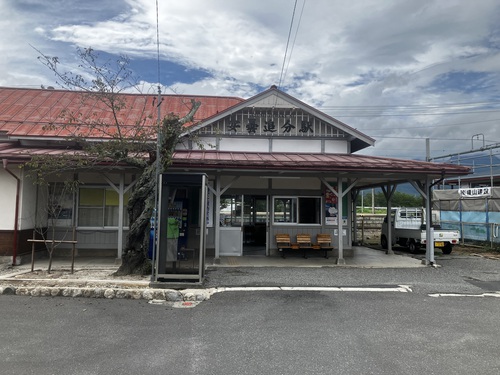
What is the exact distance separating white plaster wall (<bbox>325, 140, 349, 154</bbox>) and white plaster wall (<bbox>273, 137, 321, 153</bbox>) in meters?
0.35

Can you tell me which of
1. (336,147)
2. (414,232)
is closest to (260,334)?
(336,147)

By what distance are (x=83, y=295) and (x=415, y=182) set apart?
1049 centimetres

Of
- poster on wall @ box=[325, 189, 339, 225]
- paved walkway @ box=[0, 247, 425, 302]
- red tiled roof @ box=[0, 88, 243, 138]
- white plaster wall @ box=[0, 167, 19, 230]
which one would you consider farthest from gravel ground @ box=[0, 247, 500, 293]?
red tiled roof @ box=[0, 88, 243, 138]

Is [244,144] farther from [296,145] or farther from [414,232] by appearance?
[414,232]

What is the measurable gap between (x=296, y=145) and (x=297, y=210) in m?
2.50

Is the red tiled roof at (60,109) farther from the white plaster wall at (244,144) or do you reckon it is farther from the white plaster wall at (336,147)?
the white plaster wall at (336,147)

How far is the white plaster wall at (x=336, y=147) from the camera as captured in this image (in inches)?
543

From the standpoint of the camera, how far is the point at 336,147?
45.4ft

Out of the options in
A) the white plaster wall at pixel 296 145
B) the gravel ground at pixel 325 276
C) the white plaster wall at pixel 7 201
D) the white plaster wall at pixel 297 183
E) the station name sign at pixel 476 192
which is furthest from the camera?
the station name sign at pixel 476 192

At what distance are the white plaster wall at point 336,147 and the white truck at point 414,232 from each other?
190 inches

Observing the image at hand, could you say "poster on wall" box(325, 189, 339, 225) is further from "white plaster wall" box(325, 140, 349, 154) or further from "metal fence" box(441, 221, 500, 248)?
"metal fence" box(441, 221, 500, 248)

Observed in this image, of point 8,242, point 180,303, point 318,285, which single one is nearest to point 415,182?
point 318,285

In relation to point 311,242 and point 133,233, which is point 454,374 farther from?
point 311,242

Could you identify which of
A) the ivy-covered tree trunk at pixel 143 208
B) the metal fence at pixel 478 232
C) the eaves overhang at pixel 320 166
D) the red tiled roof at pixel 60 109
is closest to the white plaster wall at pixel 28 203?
the red tiled roof at pixel 60 109
